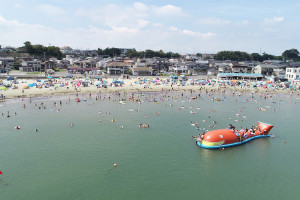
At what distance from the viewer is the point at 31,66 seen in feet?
315

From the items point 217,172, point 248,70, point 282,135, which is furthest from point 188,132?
point 248,70

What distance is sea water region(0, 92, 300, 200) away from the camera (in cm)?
2033

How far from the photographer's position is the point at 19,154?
1034 inches

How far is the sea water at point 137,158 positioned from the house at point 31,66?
54801 mm

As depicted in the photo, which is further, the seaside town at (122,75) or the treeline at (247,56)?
the treeline at (247,56)

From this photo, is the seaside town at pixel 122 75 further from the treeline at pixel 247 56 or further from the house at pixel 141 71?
the treeline at pixel 247 56

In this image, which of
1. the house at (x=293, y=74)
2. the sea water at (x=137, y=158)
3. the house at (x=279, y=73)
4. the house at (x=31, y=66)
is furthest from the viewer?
the house at (x=279, y=73)

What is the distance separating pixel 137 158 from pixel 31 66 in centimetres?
8612

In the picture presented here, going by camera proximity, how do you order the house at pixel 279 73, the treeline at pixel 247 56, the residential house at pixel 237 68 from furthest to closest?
the treeline at pixel 247 56, the residential house at pixel 237 68, the house at pixel 279 73

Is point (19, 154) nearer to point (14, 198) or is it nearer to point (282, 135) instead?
point (14, 198)

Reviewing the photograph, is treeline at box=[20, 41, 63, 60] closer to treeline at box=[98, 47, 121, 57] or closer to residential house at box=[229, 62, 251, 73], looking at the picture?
treeline at box=[98, 47, 121, 57]

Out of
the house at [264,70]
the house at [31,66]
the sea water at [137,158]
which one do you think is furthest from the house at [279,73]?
the house at [31,66]

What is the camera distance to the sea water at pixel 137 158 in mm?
20328

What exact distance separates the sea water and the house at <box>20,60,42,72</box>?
5480 centimetres
